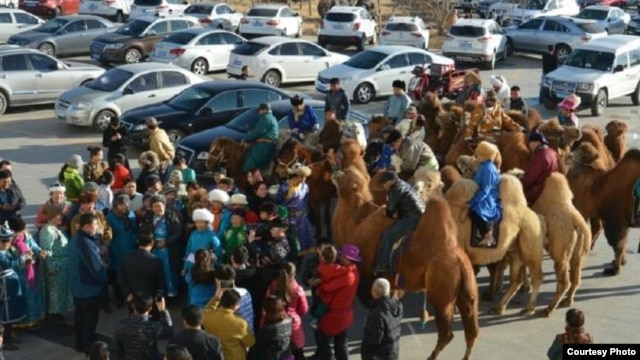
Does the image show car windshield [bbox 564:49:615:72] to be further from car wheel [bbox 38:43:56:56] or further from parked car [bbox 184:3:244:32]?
car wheel [bbox 38:43:56:56]

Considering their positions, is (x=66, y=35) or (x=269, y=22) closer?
(x=66, y=35)

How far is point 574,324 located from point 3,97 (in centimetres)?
1858

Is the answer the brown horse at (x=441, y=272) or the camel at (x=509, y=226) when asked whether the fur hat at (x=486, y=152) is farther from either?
the brown horse at (x=441, y=272)

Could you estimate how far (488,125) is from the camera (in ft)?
52.3

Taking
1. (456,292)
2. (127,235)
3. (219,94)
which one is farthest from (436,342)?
(219,94)

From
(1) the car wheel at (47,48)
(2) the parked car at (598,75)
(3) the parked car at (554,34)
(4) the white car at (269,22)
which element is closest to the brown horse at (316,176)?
(2) the parked car at (598,75)

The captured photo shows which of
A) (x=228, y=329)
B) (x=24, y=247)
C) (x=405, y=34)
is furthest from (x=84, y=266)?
(x=405, y=34)

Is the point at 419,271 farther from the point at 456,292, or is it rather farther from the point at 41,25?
the point at 41,25

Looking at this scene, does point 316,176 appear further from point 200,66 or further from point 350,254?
point 200,66

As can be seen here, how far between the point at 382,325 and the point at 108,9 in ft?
111

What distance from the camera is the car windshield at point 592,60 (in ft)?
87.7

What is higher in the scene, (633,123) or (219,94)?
(219,94)

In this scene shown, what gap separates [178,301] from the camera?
1313 centimetres

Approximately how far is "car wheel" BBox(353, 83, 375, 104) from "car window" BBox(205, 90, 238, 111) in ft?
20.8
